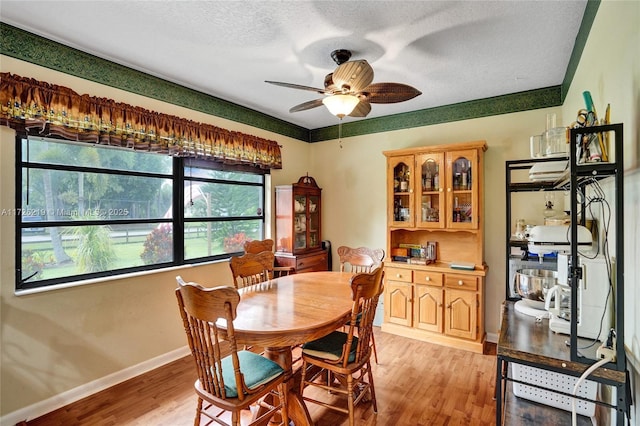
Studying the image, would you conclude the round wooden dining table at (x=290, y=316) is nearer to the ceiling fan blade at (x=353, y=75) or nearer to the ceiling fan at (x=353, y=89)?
the ceiling fan at (x=353, y=89)

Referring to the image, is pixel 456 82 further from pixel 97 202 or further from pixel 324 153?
pixel 97 202

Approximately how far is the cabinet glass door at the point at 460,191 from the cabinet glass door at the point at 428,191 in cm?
13

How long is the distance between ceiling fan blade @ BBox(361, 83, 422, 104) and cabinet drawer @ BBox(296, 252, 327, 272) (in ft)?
7.73

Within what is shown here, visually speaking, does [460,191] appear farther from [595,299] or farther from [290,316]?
[290,316]

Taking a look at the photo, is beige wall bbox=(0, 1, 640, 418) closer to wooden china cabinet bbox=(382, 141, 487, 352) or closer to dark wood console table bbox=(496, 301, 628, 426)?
dark wood console table bbox=(496, 301, 628, 426)

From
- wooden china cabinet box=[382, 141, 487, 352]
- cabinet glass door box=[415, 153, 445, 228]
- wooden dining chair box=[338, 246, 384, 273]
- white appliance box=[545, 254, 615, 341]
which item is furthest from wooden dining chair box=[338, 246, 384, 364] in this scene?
white appliance box=[545, 254, 615, 341]

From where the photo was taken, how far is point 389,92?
85.0 inches

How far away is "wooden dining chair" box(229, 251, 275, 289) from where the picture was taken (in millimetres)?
2676

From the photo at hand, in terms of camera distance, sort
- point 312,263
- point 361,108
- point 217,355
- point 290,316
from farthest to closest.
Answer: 1. point 312,263
2. point 361,108
3. point 290,316
4. point 217,355

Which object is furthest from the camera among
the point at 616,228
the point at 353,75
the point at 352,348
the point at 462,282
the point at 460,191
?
the point at 460,191

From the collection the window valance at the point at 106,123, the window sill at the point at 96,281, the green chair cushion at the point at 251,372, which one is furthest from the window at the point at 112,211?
the green chair cushion at the point at 251,372

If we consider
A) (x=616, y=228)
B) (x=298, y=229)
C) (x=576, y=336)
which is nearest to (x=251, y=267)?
(x=298, y=229)

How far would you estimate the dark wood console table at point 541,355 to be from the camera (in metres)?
1.19

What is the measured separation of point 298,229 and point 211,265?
1.26 metres
